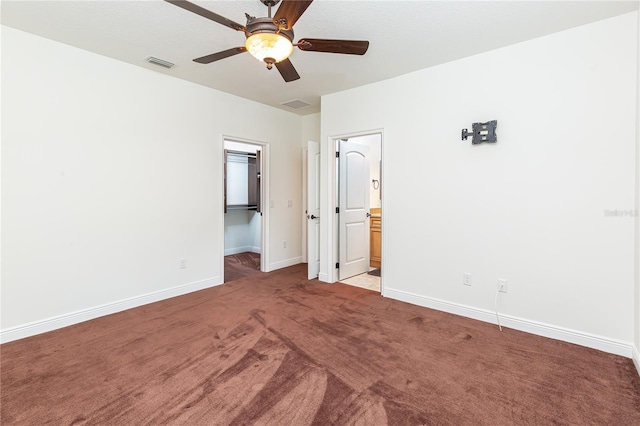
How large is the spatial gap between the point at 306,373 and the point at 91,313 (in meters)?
2.42

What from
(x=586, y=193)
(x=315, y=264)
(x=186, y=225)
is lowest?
(x=315, y=264)

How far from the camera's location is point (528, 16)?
2.38 meters

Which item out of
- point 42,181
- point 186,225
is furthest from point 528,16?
point 42,181

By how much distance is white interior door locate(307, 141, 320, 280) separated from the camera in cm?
457

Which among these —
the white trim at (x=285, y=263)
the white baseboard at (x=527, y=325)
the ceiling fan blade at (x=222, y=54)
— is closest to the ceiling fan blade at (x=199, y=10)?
the ceiling fan blade at (x=222, y=54)

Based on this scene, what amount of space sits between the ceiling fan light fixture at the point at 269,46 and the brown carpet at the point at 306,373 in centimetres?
218

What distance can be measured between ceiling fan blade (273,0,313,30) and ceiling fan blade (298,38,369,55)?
16 cm

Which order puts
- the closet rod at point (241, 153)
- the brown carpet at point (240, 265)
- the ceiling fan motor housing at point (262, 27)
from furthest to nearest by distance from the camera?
1. the closet rod at point (241, 153)
2. the brown carpet at point (240, 265)
3. the ceiling fan motor housing at point (262, 27)

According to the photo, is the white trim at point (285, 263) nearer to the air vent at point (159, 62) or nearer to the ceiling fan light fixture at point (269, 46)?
the air vent at point (159, 62)

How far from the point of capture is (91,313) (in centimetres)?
312

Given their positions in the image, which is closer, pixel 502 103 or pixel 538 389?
pixel 538 389

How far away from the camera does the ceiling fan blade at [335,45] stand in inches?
80.8

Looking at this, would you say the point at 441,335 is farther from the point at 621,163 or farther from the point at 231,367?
the point at 621,163

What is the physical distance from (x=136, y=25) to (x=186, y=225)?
219 centimetres
